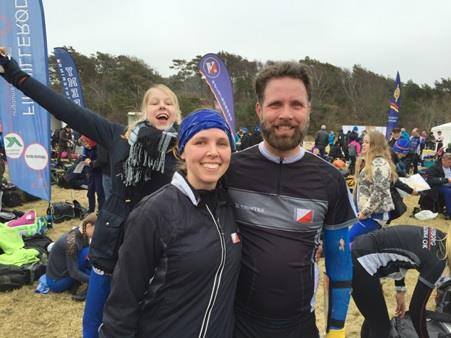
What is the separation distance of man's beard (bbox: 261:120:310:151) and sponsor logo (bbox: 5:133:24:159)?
5.77 meters

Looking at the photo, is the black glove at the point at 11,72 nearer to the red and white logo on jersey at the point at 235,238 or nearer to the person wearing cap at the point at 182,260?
the person wearing cap at the point at 182,260

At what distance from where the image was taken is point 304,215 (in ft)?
4.95

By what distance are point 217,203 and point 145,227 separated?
11.8 inches

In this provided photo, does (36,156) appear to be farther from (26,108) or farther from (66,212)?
(66,212)

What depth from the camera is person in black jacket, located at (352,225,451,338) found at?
98.3 inches

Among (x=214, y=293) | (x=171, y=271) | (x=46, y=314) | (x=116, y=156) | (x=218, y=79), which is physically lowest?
(x=46, y=314)

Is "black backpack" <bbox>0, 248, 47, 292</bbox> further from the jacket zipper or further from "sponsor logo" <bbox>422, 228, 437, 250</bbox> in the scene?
"sponsor logo" <bbox>422, 228, 437, 250</bbox>

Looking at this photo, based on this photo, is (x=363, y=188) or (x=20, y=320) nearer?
(x=20, y=320)

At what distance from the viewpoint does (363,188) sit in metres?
4.56

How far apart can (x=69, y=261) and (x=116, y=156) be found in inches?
102

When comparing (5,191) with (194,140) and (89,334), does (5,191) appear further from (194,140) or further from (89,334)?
(194,140)

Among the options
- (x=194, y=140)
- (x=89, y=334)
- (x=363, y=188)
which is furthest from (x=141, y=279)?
(x=363, y=188)

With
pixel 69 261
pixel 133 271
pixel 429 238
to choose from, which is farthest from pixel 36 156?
pixel 429 238

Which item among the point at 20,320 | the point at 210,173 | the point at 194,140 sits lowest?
the point at 20,320
